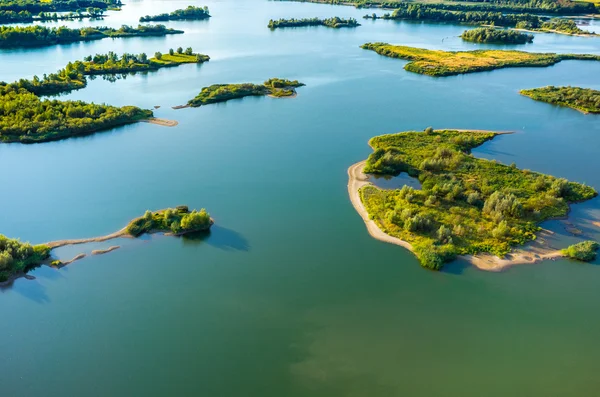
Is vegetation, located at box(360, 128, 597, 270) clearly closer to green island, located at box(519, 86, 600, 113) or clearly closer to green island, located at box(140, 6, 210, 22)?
green island, located at box(519, 86, 600, 113)

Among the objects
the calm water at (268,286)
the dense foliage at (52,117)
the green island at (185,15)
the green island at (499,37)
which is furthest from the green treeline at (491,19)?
the dense foliage at (52,117)

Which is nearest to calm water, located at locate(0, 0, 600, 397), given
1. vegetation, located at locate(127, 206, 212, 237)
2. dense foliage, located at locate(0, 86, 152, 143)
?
vegetation, located at locate(127, 206, 212, 237)

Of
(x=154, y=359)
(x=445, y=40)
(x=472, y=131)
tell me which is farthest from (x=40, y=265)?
(x=445, y=40)

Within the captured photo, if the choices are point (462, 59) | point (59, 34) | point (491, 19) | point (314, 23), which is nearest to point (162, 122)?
point (59, 34)

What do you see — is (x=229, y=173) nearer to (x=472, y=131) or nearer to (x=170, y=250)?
(x=170, y=250)

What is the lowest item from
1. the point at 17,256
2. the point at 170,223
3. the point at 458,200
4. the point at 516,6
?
the point at 17,256

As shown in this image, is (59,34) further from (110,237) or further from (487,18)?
(487,18)
